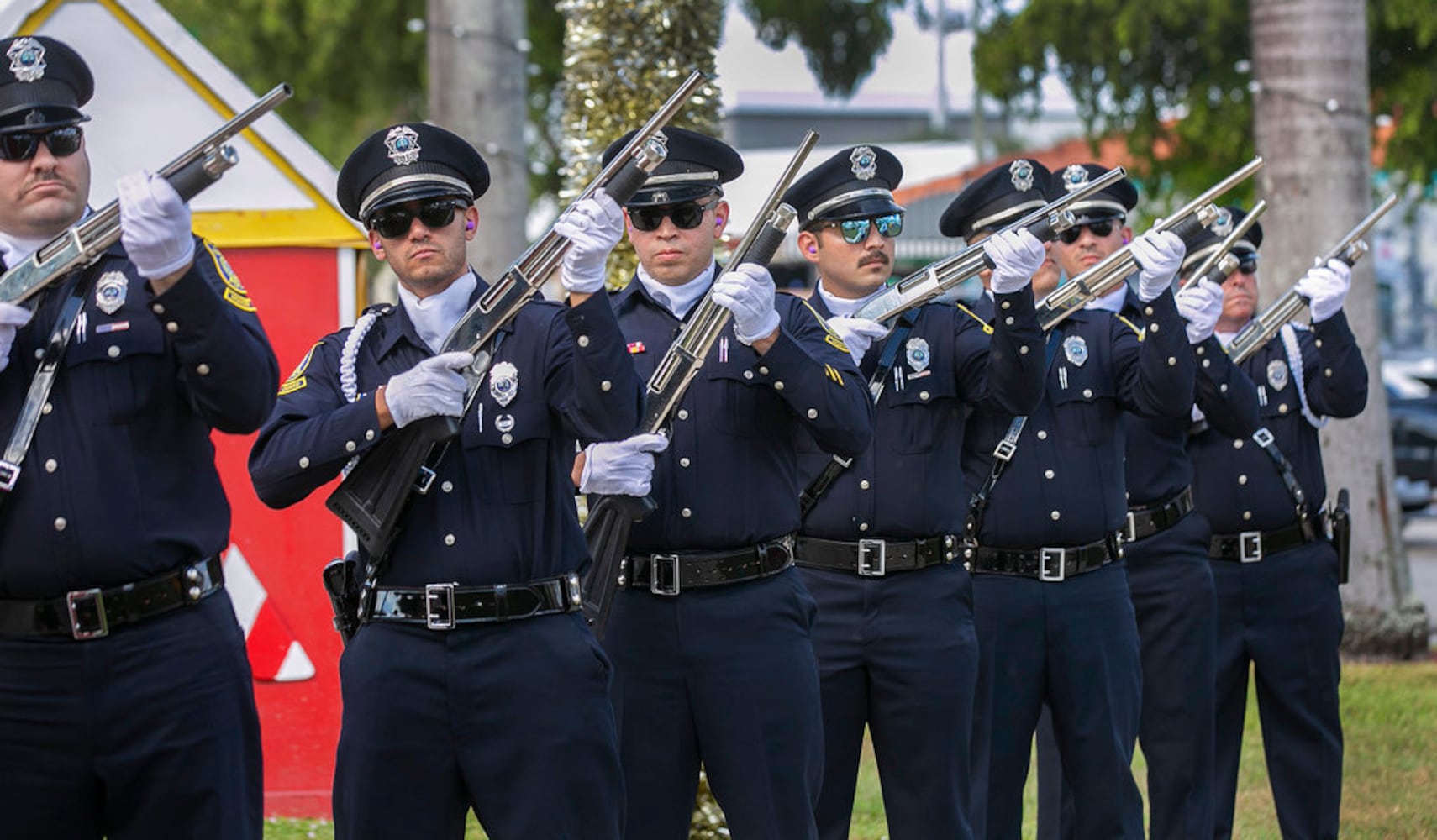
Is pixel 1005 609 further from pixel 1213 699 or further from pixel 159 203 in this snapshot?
pixel 159 203

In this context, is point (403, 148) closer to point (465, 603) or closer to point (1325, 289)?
point (465, 603)

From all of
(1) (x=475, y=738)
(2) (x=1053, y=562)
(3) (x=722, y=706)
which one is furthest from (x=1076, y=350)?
(1) (x=475, y=738)

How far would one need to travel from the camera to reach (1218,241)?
7480 mm

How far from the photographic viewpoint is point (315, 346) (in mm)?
4816

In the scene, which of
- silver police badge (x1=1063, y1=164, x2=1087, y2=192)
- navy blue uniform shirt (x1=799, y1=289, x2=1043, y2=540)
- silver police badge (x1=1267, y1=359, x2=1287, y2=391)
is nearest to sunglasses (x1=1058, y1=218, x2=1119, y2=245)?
silver police badge (x1=1063, y1=164, x2=1087, y2=192)

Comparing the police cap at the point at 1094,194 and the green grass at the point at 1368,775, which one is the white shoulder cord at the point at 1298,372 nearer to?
the police cap at the point at 1094,194

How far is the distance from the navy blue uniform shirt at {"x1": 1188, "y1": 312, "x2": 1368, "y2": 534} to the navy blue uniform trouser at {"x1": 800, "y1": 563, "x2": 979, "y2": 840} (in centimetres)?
176

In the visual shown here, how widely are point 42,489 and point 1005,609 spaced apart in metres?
3.11

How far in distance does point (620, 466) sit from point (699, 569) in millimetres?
480

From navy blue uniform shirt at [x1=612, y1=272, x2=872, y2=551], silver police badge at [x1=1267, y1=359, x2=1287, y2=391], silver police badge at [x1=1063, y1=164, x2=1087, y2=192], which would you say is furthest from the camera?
silver police badge at [x1=1267, y1=359, x2=1287, y2=391]

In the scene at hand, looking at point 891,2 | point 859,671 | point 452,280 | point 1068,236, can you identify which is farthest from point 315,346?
point 891,2

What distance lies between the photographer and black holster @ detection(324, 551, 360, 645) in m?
4.61

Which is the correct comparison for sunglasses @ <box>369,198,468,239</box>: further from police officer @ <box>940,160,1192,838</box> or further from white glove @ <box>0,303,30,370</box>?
police officer @ <box>940,160,1192,838</box>

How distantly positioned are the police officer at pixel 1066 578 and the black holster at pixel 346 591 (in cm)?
227
